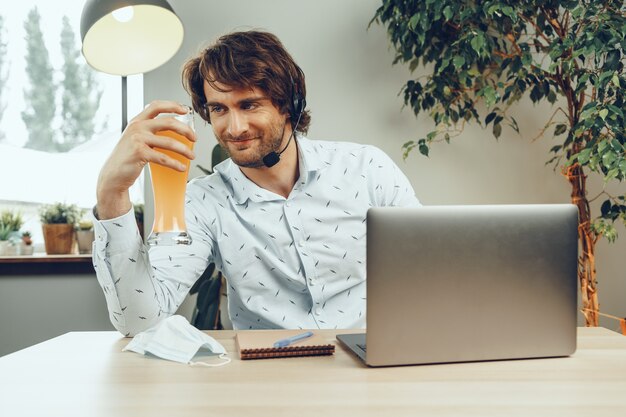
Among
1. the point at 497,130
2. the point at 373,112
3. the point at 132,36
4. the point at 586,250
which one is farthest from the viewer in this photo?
the point at 373,112

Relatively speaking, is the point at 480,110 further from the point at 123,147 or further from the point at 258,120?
the point at 123,147

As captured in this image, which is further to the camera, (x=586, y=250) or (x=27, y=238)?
(x=27, y=238)

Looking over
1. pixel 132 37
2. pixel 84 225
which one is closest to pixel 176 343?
pixel 132 37

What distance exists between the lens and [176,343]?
102cm

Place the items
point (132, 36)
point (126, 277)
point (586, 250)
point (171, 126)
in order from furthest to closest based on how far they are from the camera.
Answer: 1. point (586, 250)
2. point (132, 36)
3. point (126, 277)
4. point (171, 126)

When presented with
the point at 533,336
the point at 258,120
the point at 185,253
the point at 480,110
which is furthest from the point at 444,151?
the point at 533,336

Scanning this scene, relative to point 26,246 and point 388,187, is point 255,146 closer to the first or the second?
point 388,187

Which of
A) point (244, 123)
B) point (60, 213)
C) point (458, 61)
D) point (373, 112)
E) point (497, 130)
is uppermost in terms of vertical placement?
point (458, 61)

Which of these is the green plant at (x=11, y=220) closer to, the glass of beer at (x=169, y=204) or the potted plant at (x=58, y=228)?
the potted plant at (x=58, y=228)

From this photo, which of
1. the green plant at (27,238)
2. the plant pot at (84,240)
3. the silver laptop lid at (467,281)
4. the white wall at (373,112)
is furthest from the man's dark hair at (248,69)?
the green plant at (27,238)

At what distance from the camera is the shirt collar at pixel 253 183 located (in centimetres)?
156

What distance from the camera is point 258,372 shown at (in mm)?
914

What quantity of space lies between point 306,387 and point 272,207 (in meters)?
0.78

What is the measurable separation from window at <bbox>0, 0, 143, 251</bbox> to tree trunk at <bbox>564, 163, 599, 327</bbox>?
2066 mm
